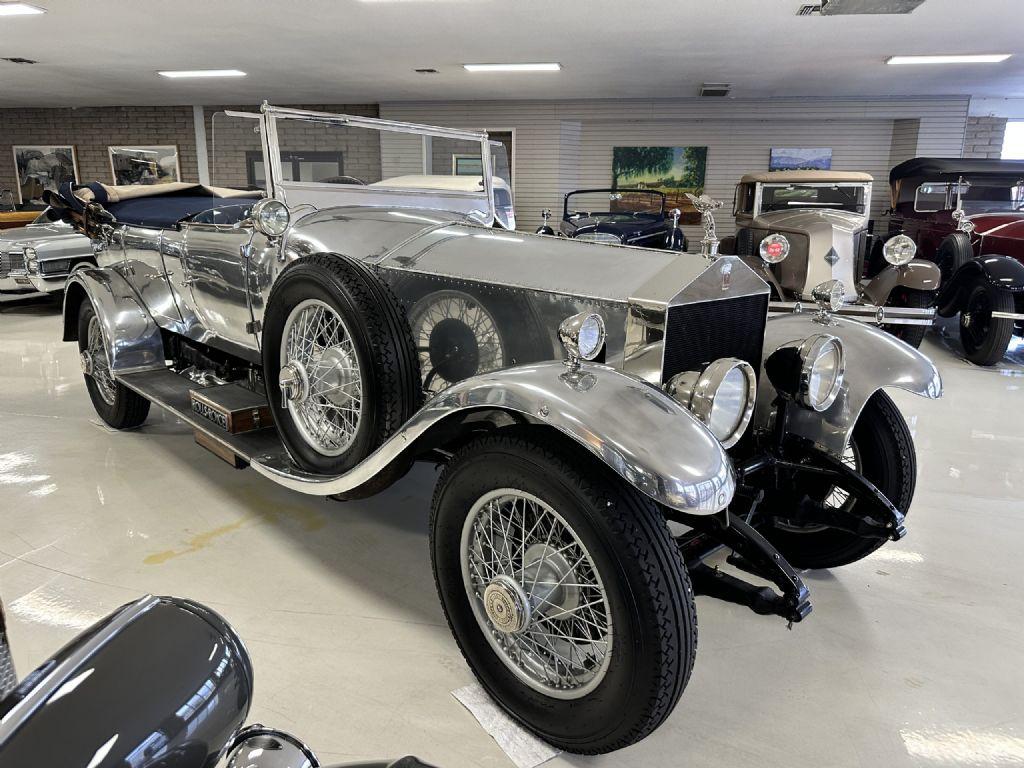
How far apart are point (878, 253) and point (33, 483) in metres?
9.54

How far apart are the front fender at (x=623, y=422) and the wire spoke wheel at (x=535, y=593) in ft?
0.80

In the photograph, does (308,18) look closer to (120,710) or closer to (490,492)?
(490,492)

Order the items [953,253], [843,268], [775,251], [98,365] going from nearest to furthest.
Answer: [98,365] < [775,251] < [843,268] < [953,253]

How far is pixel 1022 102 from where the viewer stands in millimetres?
12586

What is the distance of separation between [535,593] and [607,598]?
0.27 meters

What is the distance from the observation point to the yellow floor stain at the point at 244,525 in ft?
9.46

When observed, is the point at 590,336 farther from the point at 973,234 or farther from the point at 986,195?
the point at 986,195

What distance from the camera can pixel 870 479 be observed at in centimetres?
264

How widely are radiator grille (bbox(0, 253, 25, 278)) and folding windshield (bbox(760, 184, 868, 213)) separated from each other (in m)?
8.64

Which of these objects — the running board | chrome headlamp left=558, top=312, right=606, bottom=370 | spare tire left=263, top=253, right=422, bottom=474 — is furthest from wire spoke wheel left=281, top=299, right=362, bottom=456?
chrome headlamp left=558, top=312, right=606, bottom=370

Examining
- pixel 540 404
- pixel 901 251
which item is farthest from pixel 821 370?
pixel 901 251

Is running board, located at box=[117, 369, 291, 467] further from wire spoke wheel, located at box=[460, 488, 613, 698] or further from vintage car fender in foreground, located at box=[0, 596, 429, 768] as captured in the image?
vintage car fender in foreground, located at box=[0, 596, 429, 768]

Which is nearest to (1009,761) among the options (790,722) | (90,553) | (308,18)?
(790,722)

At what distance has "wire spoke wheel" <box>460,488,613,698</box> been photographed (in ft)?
5.92
